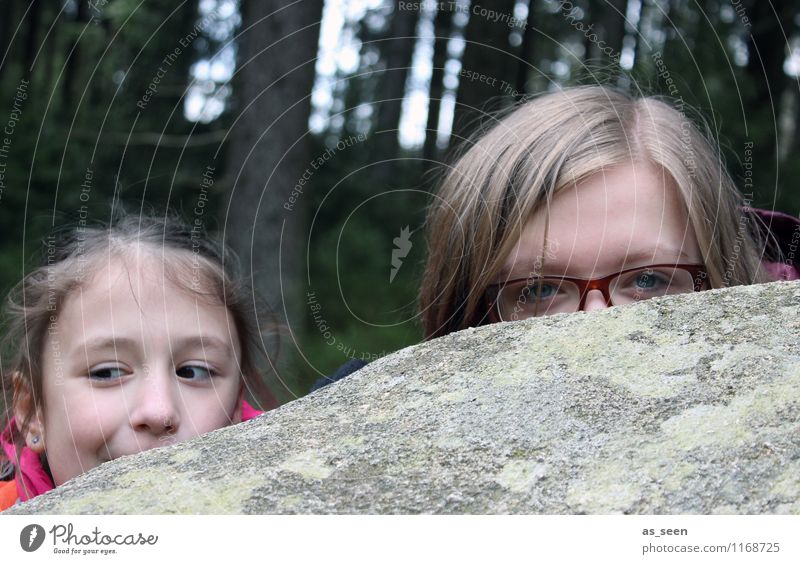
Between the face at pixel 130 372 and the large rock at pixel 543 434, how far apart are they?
53cm

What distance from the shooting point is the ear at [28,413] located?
2.04 meters

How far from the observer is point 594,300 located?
1.85 m

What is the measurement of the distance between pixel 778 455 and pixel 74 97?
9.33 m

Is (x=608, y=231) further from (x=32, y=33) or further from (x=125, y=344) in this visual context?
(x=32, y=33)

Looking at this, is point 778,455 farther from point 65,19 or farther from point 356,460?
point 65,19

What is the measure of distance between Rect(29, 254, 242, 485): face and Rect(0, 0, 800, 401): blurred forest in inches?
38.9

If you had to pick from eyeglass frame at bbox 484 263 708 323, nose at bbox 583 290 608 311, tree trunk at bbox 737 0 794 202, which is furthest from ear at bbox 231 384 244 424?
tree trunk at bbox 737 0 794 202

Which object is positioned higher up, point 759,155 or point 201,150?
point 759,155

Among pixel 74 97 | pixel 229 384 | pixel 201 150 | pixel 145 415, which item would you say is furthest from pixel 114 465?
pixel 74 97

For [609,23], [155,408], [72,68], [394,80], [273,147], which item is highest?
[394,80]

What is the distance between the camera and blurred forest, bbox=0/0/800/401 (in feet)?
15.9

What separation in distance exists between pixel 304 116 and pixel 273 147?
0.87 ft

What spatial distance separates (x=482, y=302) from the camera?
207 centimetres

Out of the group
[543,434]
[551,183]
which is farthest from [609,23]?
[543,434]
